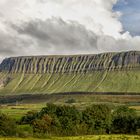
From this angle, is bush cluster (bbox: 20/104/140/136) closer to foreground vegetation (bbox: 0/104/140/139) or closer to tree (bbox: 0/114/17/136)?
foreground vegetation (bbox: 0/104/140/139)

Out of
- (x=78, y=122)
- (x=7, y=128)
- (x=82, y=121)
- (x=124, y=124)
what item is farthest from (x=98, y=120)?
(x=7, y=128)

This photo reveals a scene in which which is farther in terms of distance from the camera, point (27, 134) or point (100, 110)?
point (100, 110)

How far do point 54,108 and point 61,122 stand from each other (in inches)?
530

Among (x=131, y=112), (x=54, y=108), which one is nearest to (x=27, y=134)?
(x=54, y=108)

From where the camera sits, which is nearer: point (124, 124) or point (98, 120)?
point (98, 120)

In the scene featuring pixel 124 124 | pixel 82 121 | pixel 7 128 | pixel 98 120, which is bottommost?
pixel 7 128

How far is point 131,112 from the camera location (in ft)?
637

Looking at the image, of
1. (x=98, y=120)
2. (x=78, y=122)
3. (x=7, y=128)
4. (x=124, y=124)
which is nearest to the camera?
(x=7, y=128)

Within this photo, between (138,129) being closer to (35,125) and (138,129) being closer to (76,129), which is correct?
(76,129)

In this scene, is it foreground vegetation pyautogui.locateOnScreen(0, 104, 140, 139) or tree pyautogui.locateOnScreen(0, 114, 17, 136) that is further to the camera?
foreground vegetation pyautogui.locateOnScreen(0, 104, 140, 139)

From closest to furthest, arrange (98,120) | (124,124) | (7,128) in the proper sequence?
(7,128), (98,120), (124,124)

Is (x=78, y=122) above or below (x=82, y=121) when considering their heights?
below

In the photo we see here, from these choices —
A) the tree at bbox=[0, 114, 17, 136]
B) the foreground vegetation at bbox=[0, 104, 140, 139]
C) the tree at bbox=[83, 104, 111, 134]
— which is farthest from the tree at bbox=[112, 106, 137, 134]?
the tree at bbox=[0, 114, 17, 136]

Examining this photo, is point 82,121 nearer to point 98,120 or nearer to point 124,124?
point 98,120
